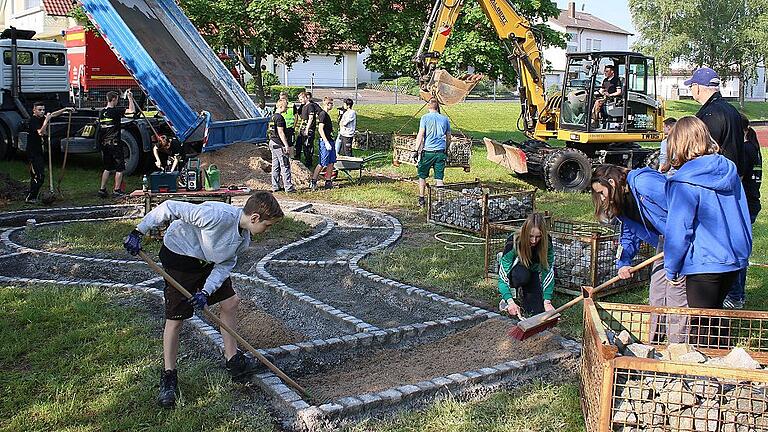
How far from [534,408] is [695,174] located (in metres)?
1.70

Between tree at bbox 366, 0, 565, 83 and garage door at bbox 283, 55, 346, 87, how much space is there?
89.3 ft

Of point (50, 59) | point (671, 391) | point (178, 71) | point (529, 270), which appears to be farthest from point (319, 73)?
point (671, 391)

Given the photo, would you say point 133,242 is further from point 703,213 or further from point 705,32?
point 705,32

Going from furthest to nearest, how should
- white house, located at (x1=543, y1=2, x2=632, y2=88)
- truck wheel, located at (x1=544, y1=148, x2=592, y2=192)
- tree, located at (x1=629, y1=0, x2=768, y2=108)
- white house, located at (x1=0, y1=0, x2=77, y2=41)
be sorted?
white house, located at (x1=543, y1=2, x2=632, y2=88) → tree, located at (x1=629, y1=0, x2=768, y2=108) → white house, located at (x1=0, y1=0, x2=77, y2=41) → truck wheel, located at (x1=544, y1=148, x2=592, y2=192)

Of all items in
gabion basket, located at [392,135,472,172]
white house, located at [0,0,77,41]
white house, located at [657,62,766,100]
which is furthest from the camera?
white house, located at [657,62,766,100]

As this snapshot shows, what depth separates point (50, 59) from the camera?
16547 mm

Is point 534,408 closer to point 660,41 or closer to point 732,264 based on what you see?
point 732,264

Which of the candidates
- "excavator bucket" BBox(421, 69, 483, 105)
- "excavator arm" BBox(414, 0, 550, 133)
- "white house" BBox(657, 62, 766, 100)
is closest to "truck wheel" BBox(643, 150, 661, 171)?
"excavator arm" BBox(414, 0, 550, 133)

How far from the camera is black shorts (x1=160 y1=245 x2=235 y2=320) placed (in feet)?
15.6

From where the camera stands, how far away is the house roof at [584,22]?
2676 inches

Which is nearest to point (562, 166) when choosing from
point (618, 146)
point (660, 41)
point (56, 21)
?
point (618, 146)

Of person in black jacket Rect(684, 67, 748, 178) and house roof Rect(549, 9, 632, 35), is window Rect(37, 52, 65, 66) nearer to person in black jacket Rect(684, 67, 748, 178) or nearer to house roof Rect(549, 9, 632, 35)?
person in black jacket Rect(684, 67, 748, 178)

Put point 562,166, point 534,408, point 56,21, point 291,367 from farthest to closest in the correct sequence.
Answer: point 56,21
point 562,166
point 291,367
point 534,408

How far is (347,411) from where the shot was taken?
14.8 feet
